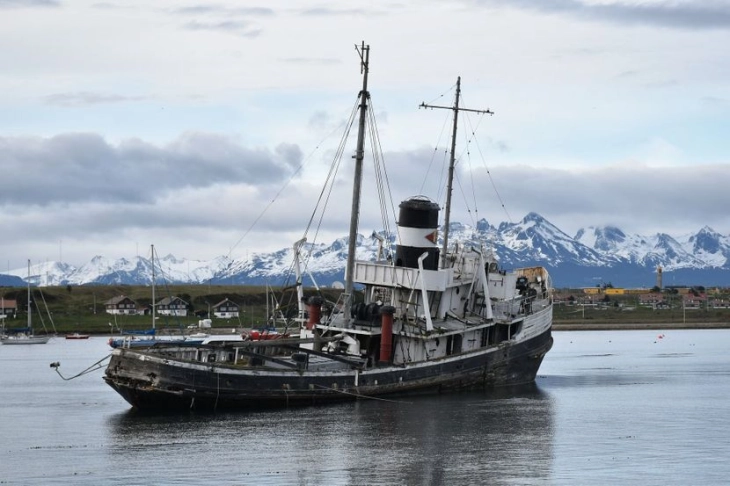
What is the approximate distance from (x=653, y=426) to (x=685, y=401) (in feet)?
36.3

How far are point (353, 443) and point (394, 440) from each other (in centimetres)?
178

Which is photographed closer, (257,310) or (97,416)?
(97,416)

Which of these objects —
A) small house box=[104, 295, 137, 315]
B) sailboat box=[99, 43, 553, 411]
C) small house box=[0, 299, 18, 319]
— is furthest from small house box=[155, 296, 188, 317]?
sailboat box=[99, 43, 553, 411]

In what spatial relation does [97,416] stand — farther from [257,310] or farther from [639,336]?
[257,310]

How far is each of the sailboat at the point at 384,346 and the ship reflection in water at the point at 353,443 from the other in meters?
1.02

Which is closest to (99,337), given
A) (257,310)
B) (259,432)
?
(257,310)

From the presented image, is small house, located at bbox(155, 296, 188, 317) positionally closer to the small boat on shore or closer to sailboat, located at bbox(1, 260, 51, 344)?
the small boat on shore

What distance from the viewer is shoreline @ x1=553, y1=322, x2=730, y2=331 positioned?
586ft

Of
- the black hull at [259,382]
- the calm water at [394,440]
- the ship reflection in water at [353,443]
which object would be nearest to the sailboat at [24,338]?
the calm water at [394,440]

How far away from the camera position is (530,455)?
41.8 m

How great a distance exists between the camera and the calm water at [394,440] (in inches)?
1494

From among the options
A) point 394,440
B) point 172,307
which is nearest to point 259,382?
point 394,440

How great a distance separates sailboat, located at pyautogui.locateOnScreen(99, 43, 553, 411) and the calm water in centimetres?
103

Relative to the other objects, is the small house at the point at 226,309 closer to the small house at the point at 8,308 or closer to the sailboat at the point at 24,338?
the small house at the point at 8,308
